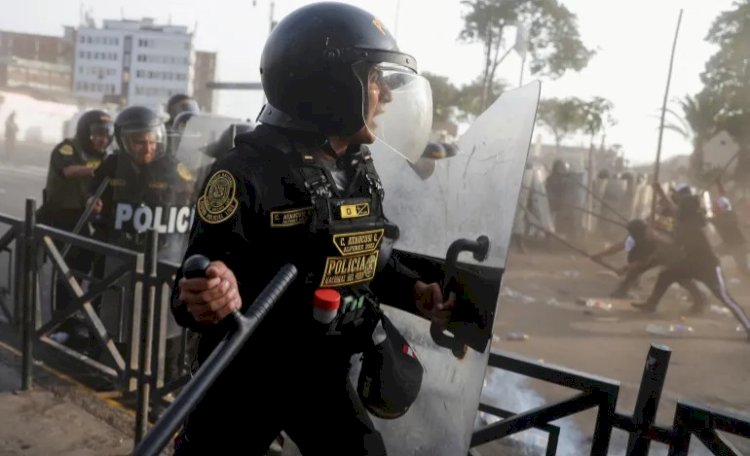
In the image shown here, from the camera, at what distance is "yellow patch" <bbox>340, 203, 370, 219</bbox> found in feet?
5.78

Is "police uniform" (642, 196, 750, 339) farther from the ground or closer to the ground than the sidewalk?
farther from the ground

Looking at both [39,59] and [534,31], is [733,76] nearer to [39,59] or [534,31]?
[534,31]

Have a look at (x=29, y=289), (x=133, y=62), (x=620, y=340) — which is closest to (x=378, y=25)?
(x=29, y=289)

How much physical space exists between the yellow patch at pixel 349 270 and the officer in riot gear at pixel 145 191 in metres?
2.77

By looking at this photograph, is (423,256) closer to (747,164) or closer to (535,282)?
(535,282)

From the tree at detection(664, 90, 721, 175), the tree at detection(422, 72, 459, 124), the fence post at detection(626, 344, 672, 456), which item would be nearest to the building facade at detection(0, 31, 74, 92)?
the tree at detection(422, 72, 459, 124)

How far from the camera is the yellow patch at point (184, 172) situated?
4605mm

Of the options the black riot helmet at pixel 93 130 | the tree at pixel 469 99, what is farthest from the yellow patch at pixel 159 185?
the tree at pixel 469 99

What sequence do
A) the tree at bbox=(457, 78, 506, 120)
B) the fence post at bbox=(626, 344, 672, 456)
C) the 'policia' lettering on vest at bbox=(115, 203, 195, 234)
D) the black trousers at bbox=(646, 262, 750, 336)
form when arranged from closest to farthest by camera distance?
the fence post at bbox=(626, 344, 672, 456) → the 'policia' lettering on vest at bbox=(115, 203, 195, 234) → the black trousers at bbox=(646, 262, 750, 336) → the tree at bbox=(457, 78, 506, 120)

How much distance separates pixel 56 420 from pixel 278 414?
89.2 inches

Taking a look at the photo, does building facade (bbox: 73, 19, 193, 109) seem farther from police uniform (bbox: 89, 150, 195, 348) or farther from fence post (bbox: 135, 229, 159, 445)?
fence post (bbox: 135, 229, 159, 445)

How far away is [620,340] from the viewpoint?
6.77 metres

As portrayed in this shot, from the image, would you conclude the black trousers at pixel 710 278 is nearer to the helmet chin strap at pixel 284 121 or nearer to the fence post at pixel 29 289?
the fence post at pixel 29 289

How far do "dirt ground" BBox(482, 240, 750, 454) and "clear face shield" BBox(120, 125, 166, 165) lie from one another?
9.99 ft
